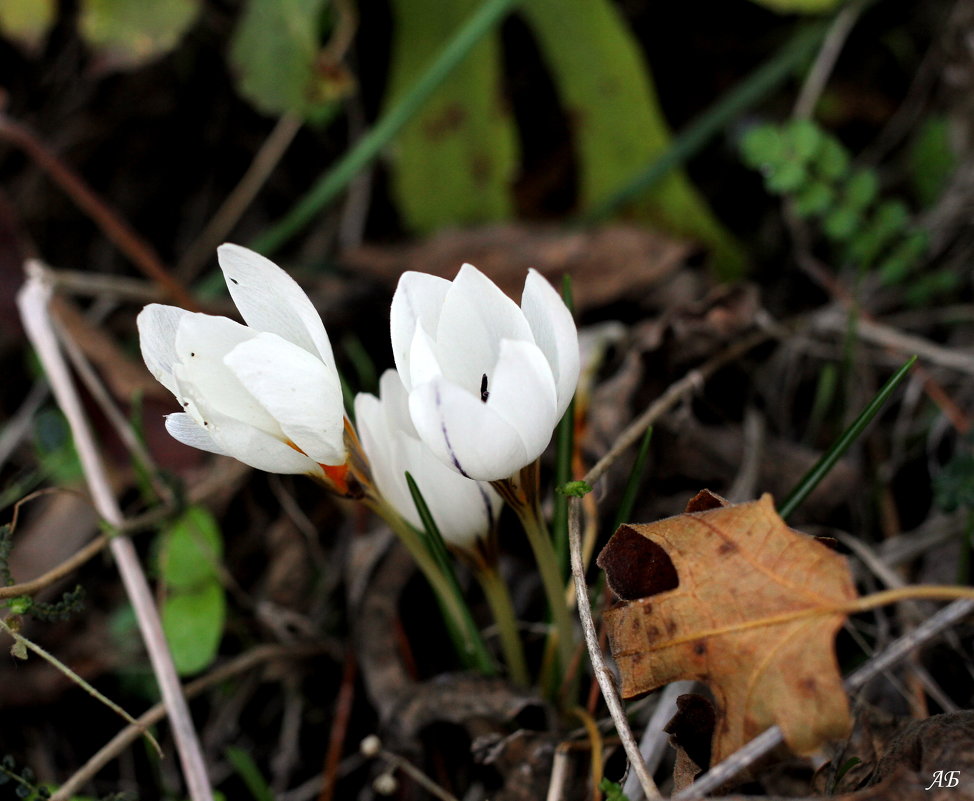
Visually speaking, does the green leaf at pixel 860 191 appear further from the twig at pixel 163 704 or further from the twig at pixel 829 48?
the twig at pixel 163 704

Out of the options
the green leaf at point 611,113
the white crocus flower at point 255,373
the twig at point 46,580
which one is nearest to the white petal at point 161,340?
the white crocus flower at point 255,373

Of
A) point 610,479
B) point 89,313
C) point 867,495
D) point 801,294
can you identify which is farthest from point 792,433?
point 89,313

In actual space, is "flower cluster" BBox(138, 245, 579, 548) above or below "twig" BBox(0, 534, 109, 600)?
above

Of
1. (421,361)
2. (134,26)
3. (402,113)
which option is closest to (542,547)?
(421,361)

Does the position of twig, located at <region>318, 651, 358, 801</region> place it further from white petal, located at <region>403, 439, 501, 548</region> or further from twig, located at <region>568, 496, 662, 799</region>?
twig, located at <region>568, 496, 662, 799</region>

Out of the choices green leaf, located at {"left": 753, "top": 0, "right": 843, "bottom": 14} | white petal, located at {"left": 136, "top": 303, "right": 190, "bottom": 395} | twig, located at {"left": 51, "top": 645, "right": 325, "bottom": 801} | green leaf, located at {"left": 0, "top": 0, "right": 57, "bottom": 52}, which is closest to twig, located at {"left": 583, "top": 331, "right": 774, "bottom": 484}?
white petal, located at {"left": 136, "top": 303, "right": 190, "bottom": 395}

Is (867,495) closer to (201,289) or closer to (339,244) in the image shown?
(339,244)

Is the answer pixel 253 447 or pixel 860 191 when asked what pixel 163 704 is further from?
pixel 860 191
